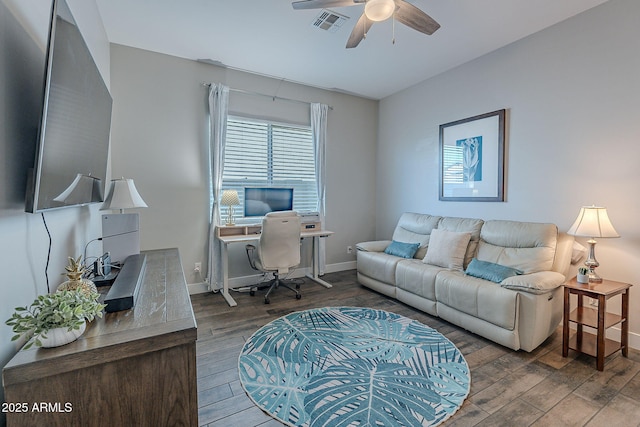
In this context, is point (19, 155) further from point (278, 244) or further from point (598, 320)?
point (598, 320)

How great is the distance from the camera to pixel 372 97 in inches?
188

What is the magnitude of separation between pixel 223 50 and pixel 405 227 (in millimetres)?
3122

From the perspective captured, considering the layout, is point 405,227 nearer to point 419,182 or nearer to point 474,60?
point 419,182

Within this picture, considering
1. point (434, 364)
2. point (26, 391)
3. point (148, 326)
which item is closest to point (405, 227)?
point (434, 364)

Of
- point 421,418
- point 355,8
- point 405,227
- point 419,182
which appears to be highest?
point 355,8

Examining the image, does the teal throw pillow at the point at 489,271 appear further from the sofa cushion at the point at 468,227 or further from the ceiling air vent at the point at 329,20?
the ceiling air vent at the point at 329,20

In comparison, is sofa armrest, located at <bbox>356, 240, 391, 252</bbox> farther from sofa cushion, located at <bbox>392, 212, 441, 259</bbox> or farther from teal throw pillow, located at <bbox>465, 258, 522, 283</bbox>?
teal throw pillow, located at <bbox>465, 258, 522, 283</bbox>

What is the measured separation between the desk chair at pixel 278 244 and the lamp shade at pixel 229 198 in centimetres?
57

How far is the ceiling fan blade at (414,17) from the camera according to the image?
78.2 inches

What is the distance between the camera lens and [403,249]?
361cm

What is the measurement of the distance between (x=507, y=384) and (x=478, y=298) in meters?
0.71

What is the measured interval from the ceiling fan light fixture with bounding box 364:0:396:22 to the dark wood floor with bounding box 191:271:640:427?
2514 mm

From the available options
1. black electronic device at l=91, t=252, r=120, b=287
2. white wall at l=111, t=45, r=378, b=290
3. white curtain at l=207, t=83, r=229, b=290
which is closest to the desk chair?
white curtain at l=207, t=83, r=229, b=290

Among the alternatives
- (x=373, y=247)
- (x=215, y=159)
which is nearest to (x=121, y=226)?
(x=215, y=159)
